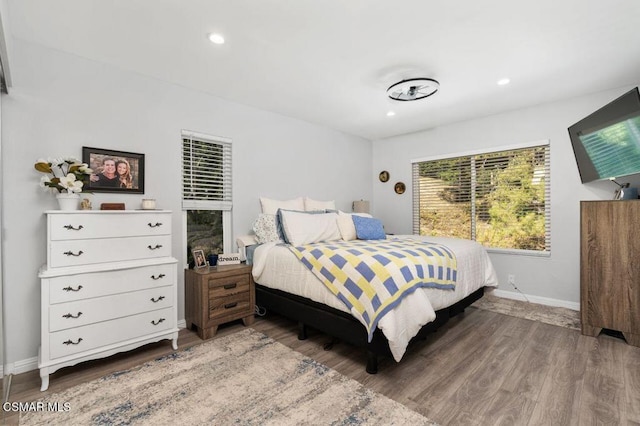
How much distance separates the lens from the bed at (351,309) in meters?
2.01

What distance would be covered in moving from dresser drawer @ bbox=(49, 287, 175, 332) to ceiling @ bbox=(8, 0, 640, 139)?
1.76 metres

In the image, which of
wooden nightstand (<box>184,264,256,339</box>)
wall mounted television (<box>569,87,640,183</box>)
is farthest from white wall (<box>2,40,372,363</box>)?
wall mounted television (<box>569,87,640,183</box>)

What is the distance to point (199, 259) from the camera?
2.98m

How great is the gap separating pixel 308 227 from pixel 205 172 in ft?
4.25

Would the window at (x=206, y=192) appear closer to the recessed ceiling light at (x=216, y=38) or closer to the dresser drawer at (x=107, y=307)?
the dresser drawer at (x=107, y=307)

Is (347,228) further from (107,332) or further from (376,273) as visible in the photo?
(107,332)

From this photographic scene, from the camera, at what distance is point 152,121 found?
285cm

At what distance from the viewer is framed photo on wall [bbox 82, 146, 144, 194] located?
249 cm

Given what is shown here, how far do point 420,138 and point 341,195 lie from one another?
1571 millimetres

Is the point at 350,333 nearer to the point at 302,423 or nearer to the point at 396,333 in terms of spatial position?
the point at 396,333

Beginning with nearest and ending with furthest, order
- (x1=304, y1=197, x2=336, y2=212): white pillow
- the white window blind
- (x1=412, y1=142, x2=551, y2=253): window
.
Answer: the white window blind → (x1=412, y1=142, x2=551, y2=253): window → (x1=304, y1=197, x2=336, y2=212): white pillow

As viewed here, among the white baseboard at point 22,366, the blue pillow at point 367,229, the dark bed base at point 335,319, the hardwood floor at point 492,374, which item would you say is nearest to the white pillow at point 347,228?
the blue pillow at point 367,229

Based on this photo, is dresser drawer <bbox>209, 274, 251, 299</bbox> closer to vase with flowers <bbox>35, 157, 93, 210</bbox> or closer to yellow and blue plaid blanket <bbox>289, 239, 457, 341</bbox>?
yellow and blue plaid blanket <bbox>289, 239, 457, 341</bbox>

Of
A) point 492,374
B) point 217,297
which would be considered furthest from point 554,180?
point 217,297
